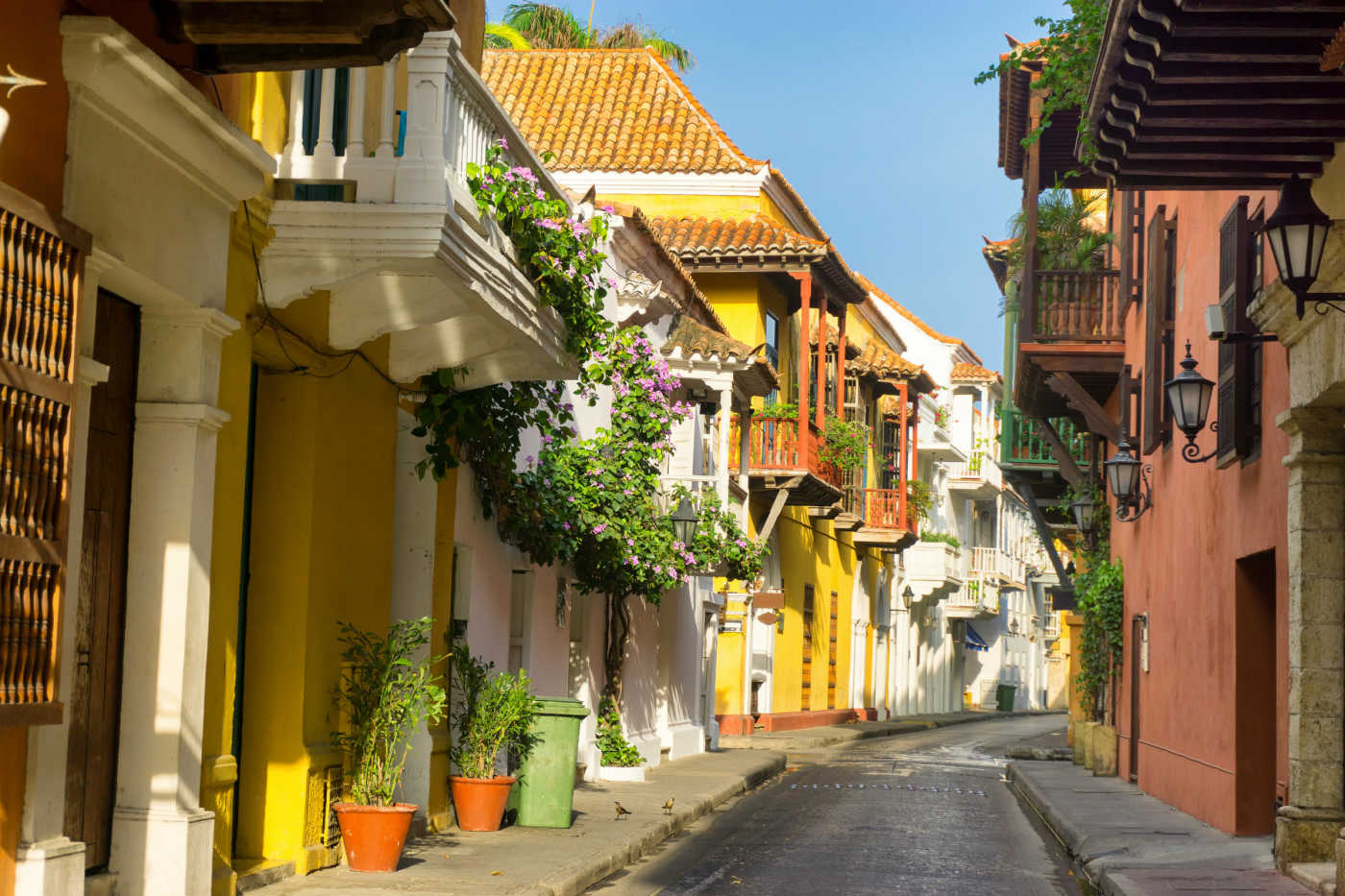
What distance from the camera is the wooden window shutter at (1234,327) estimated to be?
1406 centimetres

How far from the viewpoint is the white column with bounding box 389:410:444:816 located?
12.3 metres

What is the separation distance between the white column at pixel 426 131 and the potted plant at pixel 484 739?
4.56 metres

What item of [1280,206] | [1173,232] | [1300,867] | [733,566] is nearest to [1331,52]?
[1280,206]

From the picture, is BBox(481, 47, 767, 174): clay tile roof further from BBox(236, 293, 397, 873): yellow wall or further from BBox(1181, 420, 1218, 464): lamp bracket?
BBox(236, 293, 397, 873): yellow wall

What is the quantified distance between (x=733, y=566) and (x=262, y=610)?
12195mm

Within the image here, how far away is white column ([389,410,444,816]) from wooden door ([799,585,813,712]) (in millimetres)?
24548

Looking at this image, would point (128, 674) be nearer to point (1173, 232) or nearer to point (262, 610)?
point (262, 610)

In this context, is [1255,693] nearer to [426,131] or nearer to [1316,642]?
[1316,642]

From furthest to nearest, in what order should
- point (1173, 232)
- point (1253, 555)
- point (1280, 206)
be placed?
point (1173, 232) < point (1253, 555) < point (1280, 206)

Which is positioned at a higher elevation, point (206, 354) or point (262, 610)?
point (206, 354)

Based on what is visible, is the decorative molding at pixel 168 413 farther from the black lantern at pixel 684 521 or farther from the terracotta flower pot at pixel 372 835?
the black lantern at pixel 684 521

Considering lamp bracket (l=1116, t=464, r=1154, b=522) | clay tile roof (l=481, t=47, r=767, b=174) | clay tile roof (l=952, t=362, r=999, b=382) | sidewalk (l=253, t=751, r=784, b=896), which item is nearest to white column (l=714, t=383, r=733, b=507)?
lamp bracket (l=1116, t=464, r=1154, b=522)

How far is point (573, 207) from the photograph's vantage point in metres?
15.4

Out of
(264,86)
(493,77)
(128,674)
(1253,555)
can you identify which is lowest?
(128,674)
